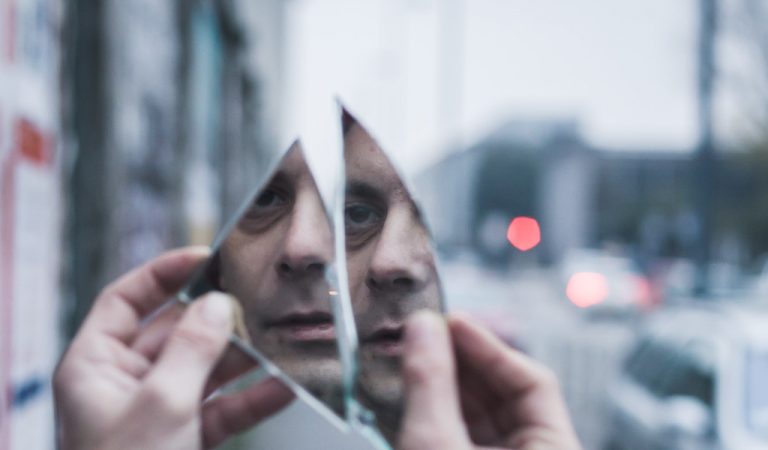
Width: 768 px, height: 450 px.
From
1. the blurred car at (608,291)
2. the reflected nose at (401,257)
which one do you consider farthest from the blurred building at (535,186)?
the reflected nose at (401,257)

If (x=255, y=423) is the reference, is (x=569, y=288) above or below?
below

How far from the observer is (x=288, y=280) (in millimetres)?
1104

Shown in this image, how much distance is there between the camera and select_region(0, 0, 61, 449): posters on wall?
2.89m

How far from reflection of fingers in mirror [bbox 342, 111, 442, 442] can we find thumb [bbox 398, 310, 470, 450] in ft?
0.23

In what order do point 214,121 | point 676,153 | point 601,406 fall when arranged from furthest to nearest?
1. point 676,153
2. point 214,121
3. point 601,406

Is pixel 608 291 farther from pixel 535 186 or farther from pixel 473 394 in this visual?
pixel 535 186

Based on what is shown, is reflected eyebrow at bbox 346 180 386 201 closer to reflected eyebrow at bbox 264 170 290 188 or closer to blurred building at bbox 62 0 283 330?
reflected eyebrow at bbox 264 170 290 188

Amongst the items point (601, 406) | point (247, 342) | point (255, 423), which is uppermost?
point (247, 342)

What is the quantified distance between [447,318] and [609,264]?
90.4 ft

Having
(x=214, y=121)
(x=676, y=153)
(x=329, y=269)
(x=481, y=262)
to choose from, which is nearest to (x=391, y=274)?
(x=329, y=269)

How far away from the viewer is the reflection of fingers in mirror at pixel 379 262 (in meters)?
1.09

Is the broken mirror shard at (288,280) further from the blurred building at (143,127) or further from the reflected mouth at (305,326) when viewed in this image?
the blurred building at (143,127)

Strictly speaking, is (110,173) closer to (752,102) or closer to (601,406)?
(601,406)

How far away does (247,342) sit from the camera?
1138 millimetres
